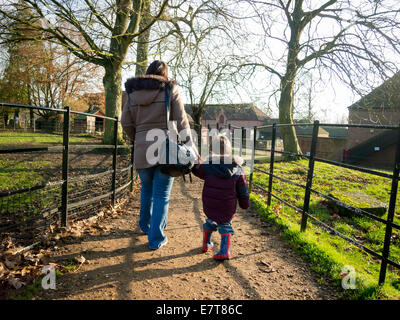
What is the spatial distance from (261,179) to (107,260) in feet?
21.4

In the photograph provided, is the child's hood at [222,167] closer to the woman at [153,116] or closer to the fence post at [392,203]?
the woman at [153,116]

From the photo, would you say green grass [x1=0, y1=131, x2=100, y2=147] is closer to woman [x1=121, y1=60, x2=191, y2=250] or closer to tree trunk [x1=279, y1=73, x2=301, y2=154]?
woman [x1=121, y1=60, x2=191, y2=250]

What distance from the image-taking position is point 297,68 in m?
11.4

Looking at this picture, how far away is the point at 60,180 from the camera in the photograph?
3488 millimetres

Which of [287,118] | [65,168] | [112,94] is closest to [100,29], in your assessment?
[112,94]

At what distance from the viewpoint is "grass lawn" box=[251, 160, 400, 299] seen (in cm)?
287

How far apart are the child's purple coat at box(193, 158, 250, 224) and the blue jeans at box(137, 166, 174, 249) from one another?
17.5 inches

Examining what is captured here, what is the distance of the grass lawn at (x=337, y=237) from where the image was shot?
9.42 feet

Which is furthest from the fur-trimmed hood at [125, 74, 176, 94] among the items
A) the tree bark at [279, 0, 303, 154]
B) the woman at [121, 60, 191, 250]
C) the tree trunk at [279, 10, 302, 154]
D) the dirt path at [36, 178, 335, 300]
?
the tree trunk at [279, 10, 302, 154]

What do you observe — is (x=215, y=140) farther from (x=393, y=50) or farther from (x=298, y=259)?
(x=393, y=50)

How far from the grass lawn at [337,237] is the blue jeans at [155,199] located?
1.84 metres

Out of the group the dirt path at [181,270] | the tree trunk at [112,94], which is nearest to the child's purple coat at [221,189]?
the dirt path at [181,270]

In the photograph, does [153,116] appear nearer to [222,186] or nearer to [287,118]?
[222,186]
